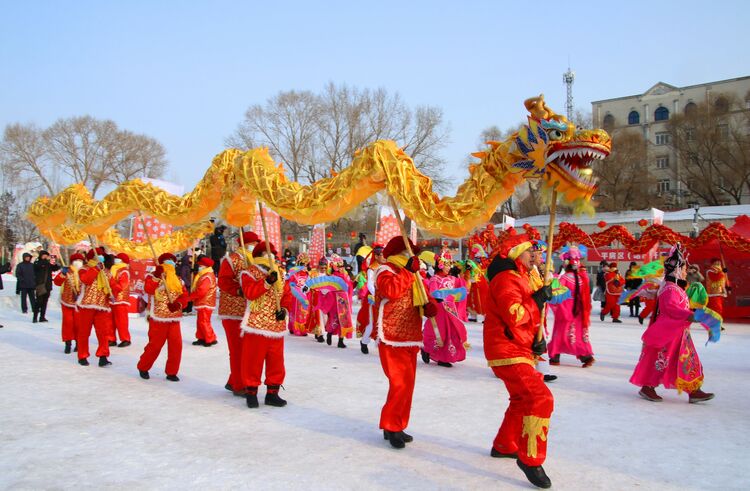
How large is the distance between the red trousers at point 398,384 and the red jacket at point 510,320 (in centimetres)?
78

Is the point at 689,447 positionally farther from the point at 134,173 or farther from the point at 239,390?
the point at 134,173

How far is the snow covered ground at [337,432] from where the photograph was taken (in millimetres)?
3711

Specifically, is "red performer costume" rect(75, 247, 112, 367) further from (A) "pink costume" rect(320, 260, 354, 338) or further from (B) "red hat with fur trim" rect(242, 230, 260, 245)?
(A) "pink costume" rect(320, 260, 354, 338)

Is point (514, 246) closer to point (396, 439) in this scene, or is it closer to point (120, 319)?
point (396, 439)

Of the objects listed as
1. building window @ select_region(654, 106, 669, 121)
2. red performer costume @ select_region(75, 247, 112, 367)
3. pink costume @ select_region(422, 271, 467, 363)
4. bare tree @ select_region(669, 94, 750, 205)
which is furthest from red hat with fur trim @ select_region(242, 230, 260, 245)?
building window @ select_region(654, 106, 669, 121)

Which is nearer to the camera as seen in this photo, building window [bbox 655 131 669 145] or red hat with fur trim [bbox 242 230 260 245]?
red hat with fur trim [bbox 242 230 260 245]

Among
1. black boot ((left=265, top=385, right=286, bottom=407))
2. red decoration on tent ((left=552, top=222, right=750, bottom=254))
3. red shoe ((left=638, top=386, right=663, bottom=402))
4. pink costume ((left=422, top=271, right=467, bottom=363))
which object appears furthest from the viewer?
red decoration on tent ((left=552, top=222, right=750, bottom=254))

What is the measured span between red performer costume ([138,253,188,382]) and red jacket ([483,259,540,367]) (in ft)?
13.7

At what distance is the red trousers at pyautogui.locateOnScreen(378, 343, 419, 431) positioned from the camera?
4.29 metres

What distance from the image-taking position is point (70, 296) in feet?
26.6

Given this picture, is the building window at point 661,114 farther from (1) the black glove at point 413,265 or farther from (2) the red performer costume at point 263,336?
(1) the black glove at point 413,265

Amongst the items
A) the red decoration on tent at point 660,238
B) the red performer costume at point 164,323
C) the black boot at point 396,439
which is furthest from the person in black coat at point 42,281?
the red decoration on tent at point 660,238

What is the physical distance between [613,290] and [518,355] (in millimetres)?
11098

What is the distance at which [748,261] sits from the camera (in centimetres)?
1330
